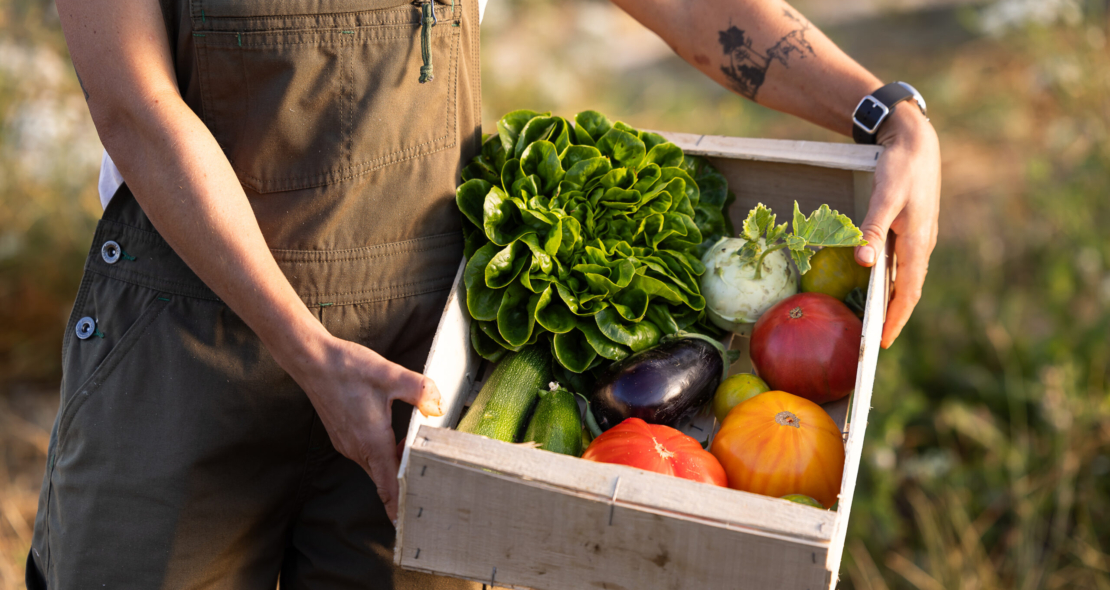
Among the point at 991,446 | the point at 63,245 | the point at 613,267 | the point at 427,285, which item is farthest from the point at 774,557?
the point at 63,245

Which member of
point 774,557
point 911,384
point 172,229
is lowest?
point 911,384

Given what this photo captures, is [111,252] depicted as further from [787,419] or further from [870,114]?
[870,114]

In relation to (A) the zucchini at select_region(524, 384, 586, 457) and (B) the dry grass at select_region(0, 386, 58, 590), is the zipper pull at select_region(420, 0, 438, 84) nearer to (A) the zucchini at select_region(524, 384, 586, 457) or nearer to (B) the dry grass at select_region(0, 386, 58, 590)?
(A) the zucchini at select_region(524, 384, 586, 457)

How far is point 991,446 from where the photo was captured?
3.41 meters

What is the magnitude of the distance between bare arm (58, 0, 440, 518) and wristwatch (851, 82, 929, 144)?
1.32 m

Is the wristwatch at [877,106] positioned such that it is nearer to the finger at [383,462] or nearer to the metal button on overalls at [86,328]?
the finger at [383,462]

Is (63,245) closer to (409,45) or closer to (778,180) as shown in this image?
(409,45)

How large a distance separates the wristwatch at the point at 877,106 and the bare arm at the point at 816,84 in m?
0.03

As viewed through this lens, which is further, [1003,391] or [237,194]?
[1003,391]

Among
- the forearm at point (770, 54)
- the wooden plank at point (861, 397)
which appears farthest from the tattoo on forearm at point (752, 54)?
the wooden plank at point (861, 397)

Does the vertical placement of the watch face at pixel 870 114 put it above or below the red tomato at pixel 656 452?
above

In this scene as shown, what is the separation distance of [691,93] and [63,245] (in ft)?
18.1

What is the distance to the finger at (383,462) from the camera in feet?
4.64

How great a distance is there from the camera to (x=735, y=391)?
1822 mm
